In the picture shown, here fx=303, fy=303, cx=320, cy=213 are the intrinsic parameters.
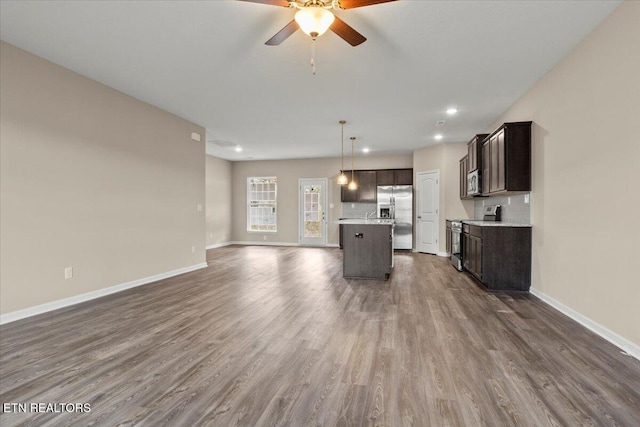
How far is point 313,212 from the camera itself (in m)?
9.66

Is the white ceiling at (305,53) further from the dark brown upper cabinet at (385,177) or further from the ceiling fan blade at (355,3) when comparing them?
the dark brown upper cabinet at (385,177)

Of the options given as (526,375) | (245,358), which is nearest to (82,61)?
(245,358)

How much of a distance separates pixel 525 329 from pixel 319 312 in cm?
200

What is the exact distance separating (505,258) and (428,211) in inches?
149

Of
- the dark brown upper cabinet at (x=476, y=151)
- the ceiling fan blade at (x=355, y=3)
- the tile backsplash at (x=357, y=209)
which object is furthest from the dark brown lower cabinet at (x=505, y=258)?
the tile backsplash at (x=357, y=209)

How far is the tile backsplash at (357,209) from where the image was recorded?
30.0 feet

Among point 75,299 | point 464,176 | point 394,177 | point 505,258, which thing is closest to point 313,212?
point 394,177

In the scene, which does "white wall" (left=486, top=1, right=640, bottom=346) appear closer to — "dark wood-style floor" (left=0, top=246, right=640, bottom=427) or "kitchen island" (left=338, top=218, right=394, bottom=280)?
"dark wood-style floor" (left=0, top=246, right=640, bottom=427)

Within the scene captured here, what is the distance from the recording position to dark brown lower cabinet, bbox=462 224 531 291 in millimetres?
4094

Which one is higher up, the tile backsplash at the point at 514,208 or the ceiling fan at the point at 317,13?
the ceiling fan at the point at 317,13

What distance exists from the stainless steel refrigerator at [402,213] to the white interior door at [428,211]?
9.0 inches

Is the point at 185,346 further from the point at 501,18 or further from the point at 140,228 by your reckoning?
the point at 501,18

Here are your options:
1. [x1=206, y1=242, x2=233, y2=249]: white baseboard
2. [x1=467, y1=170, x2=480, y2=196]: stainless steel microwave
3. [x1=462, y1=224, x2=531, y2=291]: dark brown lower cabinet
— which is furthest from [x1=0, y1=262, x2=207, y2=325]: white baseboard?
[x1=467, y1=170, x2=480, y2=196]: stainless steel microwave

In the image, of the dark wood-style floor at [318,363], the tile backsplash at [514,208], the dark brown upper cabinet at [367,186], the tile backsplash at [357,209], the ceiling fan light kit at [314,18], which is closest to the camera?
the dark wood-style floor at [318,363]
